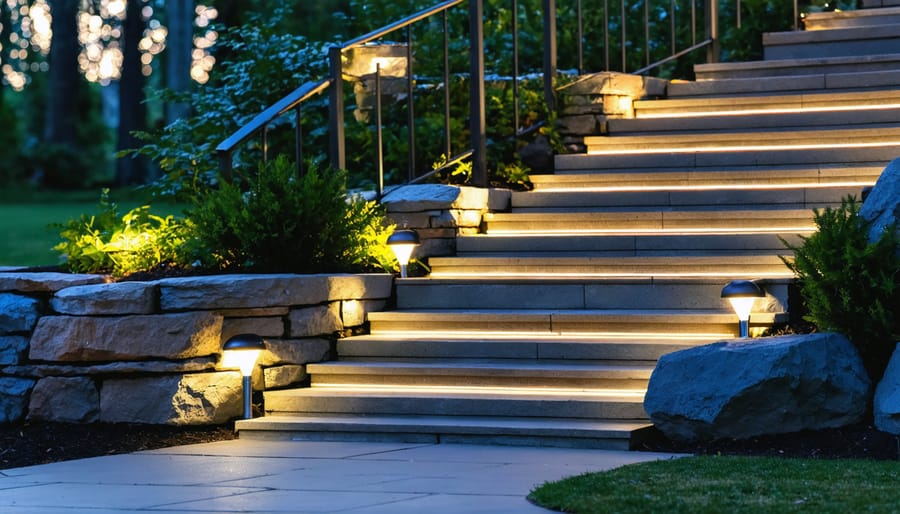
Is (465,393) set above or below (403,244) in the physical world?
below

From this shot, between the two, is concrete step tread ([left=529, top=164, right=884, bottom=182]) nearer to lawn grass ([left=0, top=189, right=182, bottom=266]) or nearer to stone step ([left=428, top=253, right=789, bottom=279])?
stone step ([left=428, top=253, right=789, bottom=279])

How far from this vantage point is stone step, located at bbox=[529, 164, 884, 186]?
8539 mm

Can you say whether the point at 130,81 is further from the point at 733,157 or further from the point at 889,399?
the point at 889,399

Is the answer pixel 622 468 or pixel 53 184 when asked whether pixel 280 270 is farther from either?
pixel 53 184

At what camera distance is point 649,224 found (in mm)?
8539

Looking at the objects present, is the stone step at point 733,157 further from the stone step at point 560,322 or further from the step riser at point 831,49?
the stone step at point 560,322

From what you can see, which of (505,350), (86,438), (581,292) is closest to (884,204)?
(581,292)

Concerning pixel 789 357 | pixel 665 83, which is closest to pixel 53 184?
pixel 665 83

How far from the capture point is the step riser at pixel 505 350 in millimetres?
6879

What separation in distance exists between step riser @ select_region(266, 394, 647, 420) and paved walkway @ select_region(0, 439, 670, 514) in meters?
0.32

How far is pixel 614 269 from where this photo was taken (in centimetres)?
802

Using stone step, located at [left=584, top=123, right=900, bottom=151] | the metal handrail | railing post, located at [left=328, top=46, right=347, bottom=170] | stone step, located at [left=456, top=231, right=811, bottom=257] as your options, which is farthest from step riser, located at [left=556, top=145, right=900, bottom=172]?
the metal handrail

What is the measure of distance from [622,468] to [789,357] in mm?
1059

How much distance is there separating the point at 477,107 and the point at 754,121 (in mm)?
2047
